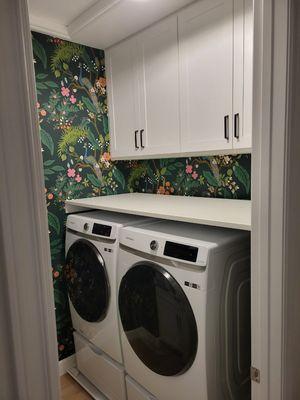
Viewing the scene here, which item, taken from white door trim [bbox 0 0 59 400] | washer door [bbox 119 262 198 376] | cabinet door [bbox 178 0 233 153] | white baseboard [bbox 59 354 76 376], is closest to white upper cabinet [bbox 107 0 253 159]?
cabinet door [bbox 178 0 233 153]

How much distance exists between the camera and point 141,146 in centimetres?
211

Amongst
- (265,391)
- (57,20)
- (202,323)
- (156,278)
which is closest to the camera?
(265,391)

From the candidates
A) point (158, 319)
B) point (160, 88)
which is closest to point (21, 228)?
point (158, 319)

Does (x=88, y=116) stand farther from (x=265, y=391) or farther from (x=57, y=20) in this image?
(x=265, y=391)

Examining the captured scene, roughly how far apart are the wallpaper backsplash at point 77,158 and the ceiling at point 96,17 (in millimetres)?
103

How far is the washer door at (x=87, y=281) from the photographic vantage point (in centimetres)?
176

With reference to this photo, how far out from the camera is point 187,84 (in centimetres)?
173

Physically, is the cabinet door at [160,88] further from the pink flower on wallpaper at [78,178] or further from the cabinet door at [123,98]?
the pink flower on wallpaper at [78,178]

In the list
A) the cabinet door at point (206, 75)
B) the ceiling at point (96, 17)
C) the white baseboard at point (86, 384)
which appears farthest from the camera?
the white baseboard at point (86, 384)

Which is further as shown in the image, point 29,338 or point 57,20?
point 57,20

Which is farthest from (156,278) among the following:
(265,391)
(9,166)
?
(9,166)

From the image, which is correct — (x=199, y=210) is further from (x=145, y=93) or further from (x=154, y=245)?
(x=145, y=93)

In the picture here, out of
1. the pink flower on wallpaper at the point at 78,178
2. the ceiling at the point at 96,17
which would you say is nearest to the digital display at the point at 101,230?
the pink flower on wallpaper at the point at 78,178

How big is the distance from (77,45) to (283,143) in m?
1.89
